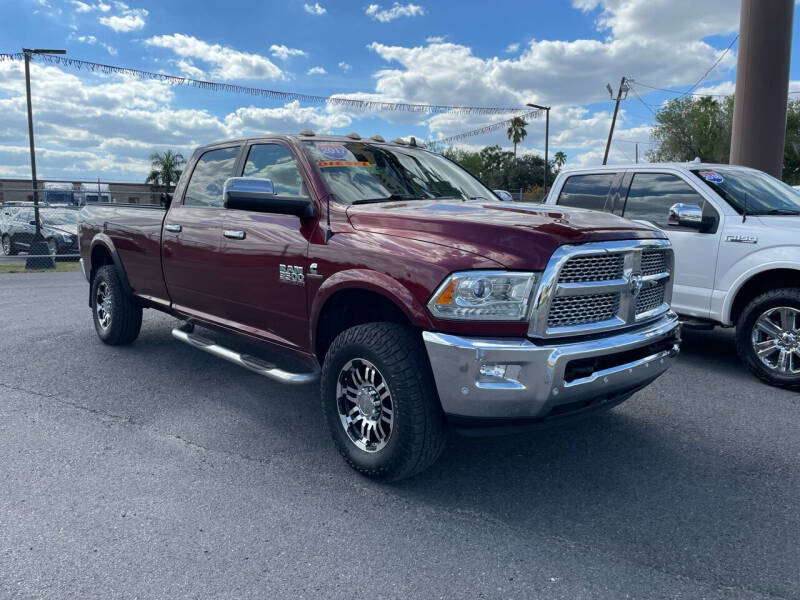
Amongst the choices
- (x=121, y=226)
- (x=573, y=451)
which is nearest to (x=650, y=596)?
(x=573, y=451)

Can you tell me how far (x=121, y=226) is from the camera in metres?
5.93

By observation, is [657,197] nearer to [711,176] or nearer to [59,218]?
[711,176]

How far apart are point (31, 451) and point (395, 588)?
253 centimetres

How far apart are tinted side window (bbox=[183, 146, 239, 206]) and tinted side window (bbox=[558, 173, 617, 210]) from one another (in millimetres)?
3726

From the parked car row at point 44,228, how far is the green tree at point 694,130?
4273 centimetres

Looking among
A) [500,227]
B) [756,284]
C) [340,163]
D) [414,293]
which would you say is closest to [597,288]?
[500,227]

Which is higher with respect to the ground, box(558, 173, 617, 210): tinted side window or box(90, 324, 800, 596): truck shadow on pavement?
box(558, 173, 617, 210): tinted side window

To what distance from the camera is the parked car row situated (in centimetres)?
1611

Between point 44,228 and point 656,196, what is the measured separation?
15478 millimetres

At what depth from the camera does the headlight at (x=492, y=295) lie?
2969mm

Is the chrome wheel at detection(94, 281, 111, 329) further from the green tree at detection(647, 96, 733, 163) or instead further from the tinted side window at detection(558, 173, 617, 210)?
the green tree at detection(647, 96, 733, 163)

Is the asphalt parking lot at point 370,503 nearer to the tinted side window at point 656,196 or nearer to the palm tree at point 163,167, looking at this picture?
the tinted side window at point 656,196

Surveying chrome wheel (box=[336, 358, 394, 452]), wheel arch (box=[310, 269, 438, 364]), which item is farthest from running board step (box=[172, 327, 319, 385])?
chrome wheel (box=[336, 358, 394, 452])

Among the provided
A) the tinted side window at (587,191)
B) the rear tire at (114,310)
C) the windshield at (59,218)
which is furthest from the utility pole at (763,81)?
the windshield at (59,218)
